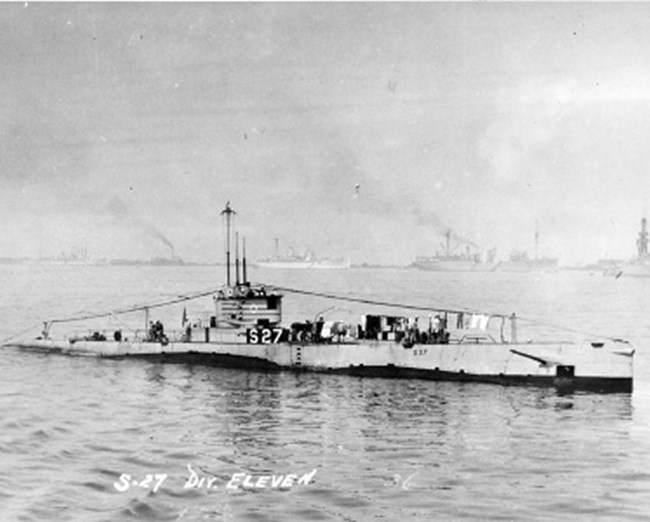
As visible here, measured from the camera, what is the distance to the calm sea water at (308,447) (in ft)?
75.2

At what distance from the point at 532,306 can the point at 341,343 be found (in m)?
77.9

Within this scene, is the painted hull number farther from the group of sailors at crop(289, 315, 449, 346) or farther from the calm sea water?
the calm sea water

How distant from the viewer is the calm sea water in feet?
75.2

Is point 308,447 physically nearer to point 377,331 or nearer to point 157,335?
point 377,331

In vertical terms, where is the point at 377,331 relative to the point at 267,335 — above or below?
above

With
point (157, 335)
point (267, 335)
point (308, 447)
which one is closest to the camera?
point (308, 447)

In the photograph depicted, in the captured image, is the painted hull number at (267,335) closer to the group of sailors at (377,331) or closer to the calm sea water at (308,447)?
the group of sailors at (377,331)

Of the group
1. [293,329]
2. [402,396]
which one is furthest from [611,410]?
[293,329]

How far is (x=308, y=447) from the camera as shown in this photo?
1192 inches

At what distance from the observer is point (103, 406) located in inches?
1548

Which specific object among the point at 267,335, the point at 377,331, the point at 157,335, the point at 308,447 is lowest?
the point at 308,447

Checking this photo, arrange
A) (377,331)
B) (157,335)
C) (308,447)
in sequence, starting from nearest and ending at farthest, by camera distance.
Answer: (308,447)
(377,331)
(157,335)

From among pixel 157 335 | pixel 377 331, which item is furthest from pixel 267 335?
pixel 157 335

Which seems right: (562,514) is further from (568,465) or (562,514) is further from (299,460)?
(299,460)
